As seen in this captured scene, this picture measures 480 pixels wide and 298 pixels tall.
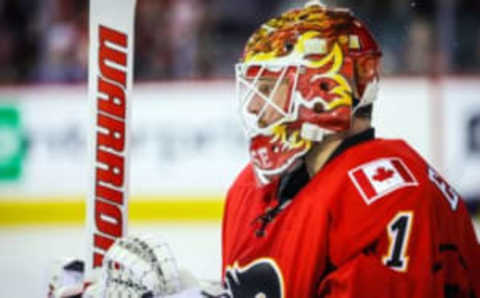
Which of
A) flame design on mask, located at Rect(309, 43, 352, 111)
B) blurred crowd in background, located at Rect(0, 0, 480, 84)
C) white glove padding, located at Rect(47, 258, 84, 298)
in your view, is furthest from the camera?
blurred crowd in background, located at Rect(0, 0, 480, 84)

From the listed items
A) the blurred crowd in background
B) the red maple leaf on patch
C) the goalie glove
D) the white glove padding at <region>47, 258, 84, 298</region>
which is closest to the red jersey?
the red maple leaf on patch

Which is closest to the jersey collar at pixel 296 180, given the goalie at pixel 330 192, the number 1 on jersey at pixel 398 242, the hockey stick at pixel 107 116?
the goalie at pixel 330 192

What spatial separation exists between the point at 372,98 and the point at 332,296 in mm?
379

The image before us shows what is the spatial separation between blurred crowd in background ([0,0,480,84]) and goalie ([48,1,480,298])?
7.55 feet

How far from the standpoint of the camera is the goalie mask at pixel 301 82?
1.92 m

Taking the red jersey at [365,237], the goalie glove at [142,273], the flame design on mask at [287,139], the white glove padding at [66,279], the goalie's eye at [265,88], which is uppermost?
the goalie's eye at [265,88]

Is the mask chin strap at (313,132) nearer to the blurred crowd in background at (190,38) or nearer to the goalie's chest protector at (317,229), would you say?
the goalie's chest protector at (317,229)

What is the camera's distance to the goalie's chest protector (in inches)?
71.7

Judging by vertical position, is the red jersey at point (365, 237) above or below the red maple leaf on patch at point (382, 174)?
below

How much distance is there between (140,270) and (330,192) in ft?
1.23

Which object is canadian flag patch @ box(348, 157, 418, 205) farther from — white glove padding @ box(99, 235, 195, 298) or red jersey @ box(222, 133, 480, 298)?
white glove padding @ box(99, 235, 195, 298)

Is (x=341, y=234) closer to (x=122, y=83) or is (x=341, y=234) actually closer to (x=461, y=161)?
(x=122, y=83)

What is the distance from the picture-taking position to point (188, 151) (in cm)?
528

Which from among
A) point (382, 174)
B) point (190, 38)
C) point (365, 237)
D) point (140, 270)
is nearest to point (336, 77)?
point (382, 174)
